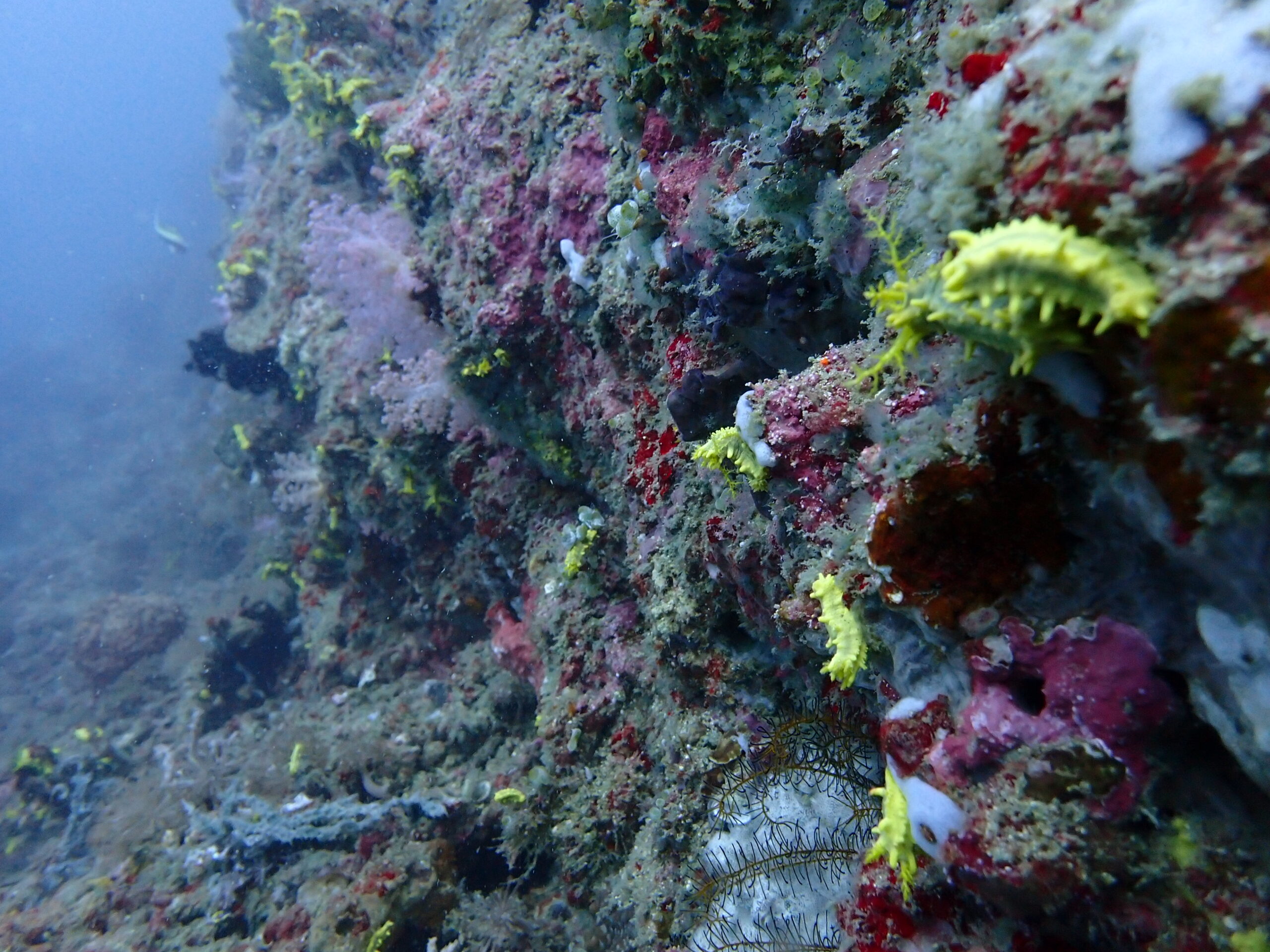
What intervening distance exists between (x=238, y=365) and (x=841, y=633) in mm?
10829

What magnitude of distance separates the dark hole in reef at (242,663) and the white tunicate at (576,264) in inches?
344

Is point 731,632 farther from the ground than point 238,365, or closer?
closer

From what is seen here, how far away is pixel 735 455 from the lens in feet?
9.51

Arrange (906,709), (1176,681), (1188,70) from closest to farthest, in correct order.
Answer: (1188,70)
(1176,681)
(906,709)

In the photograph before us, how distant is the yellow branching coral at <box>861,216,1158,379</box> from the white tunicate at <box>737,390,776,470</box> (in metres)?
1.14

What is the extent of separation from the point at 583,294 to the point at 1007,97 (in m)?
3.53

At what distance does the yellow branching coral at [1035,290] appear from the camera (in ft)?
4.00

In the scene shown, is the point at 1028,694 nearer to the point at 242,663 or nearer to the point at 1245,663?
the point at 1245,663

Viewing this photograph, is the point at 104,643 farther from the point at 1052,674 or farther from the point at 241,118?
the point at 1052,674

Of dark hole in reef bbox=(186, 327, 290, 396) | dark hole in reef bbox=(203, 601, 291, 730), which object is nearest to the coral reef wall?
dark hole in reef bbox=(203, 601, 291, 730)

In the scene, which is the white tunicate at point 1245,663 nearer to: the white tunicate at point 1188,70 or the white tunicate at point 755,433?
the white tunicate at point 1188,70

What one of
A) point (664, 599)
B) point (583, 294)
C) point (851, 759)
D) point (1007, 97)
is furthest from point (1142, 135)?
point (583, 294)

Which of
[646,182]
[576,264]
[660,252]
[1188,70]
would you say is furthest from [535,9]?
[1188,70]

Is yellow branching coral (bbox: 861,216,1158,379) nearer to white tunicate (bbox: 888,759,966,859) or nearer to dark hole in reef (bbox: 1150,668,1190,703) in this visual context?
dark hole in reef (bbox: 1150,668,1190,703)
